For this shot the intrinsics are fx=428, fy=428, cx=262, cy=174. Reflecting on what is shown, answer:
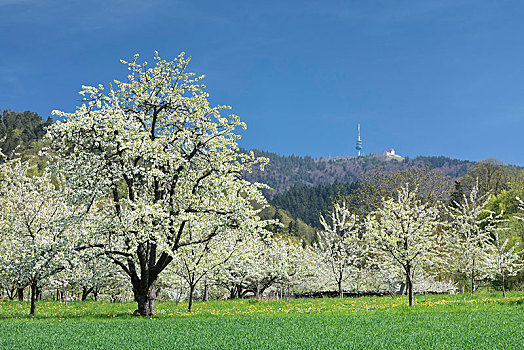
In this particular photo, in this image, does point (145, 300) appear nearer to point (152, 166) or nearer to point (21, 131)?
point (152, 166)

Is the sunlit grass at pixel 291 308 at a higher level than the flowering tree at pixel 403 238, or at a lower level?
lower

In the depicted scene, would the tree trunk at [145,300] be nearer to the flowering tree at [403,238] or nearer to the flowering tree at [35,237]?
the flowering tree at [35,237]

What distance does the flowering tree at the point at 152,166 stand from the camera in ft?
63.1

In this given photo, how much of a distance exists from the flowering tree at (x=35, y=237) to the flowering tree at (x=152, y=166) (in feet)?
4.73

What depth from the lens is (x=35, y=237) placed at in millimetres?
21141

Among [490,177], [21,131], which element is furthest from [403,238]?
[21,131]

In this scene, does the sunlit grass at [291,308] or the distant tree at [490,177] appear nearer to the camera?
the sunlit grass at [291,308]

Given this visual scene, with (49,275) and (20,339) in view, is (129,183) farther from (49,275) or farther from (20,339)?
(20,339)

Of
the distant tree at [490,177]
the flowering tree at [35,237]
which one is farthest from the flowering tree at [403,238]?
the distant tree at [490,177]

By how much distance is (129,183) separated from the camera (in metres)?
20.3

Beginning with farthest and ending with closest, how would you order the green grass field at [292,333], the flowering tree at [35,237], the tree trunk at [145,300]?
the tree trunk at [145,300] < the flowering tree at [35,237] < the green grass field at [292,333]

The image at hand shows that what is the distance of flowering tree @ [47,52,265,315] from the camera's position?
1923cm

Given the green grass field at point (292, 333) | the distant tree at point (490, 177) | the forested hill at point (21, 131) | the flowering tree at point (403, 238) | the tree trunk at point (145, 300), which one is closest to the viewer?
the green grass field at point (292, 333)

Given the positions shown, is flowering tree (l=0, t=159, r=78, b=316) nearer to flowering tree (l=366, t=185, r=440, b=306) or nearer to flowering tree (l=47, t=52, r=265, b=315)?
flowering tree (l=47, t=52, r=265, b=315)
